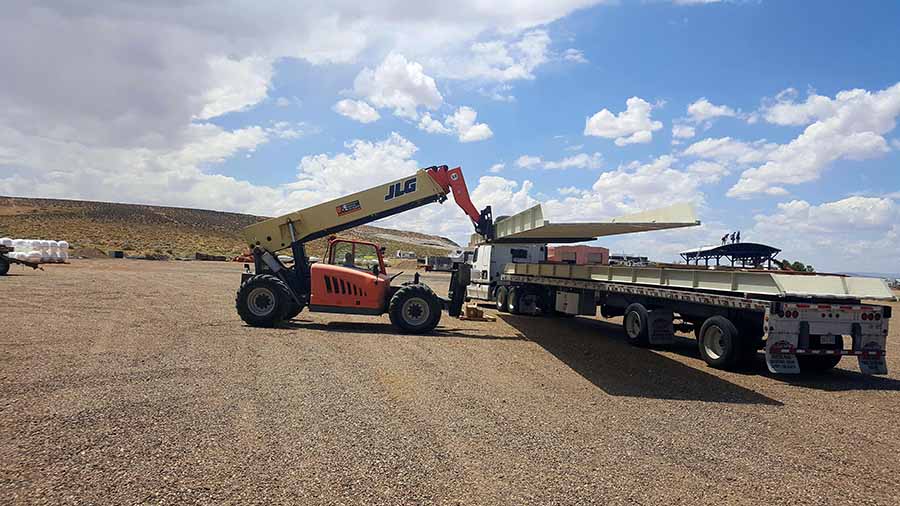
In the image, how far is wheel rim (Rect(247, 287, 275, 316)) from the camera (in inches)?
557

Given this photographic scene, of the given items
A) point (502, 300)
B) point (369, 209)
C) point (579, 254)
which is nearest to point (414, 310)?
point (369, 209)

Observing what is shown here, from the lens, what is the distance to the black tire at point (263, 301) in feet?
46.2

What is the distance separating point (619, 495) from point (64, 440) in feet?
16.3

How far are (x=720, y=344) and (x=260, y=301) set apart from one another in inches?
386

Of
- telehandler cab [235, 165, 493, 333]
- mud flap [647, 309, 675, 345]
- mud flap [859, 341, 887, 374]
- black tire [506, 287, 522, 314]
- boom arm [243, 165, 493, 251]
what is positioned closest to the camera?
mud flap [859, 341, 887, 374]

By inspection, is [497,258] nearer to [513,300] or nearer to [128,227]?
[513,300]

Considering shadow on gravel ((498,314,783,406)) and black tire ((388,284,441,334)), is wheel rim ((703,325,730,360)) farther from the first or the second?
black tire ((388,284,441,334))

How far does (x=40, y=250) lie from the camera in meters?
37.9

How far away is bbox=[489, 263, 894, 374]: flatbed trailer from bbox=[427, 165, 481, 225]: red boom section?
13.6ft

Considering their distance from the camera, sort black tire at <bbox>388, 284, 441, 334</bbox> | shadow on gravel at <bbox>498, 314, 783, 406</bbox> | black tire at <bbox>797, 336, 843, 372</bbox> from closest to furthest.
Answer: shadow on gravel at <bbox>498, 314, 783, 406</bbox> < black tire at <bbox>797, 336, 843, 372</bbox> < black tire at <bbox>388, 284, 441, 334</bbox>

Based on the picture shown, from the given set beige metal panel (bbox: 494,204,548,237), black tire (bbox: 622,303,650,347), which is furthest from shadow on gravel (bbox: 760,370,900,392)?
beige metal panel (bbox: 494,204,548,237)

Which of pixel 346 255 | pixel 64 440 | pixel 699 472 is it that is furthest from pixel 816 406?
pixel 346 255

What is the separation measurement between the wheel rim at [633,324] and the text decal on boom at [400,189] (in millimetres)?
5925

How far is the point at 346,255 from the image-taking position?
15.1 metres
